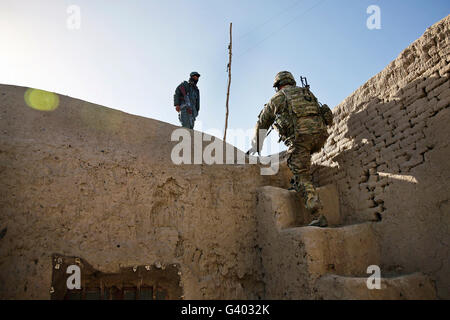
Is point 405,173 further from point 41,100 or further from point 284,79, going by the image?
point 41,100

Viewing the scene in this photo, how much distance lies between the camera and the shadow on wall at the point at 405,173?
2.71m

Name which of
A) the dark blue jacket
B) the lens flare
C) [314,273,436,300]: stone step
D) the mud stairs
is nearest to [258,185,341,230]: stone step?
the mud stairs

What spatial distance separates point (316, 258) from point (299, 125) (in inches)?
61.4

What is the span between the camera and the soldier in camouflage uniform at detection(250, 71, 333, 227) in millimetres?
3654

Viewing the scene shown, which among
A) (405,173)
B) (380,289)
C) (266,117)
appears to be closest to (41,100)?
(266,117)

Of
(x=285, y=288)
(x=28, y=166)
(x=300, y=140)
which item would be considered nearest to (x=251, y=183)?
(x=300, y=140)

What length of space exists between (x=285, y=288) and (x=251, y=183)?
1.24 meters

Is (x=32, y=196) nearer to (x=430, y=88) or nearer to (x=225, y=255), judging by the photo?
(x=225, y=255)

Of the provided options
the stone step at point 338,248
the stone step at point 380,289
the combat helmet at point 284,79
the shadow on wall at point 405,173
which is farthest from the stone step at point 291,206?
the combat helmet at point 284,79

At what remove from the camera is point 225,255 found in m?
3.31

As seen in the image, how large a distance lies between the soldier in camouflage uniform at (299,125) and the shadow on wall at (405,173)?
1.55 ft

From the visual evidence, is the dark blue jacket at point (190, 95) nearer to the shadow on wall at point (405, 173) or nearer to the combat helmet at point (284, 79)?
the combat helmet at point (284, 79)

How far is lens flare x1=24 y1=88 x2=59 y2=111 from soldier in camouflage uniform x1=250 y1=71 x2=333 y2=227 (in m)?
2.46
